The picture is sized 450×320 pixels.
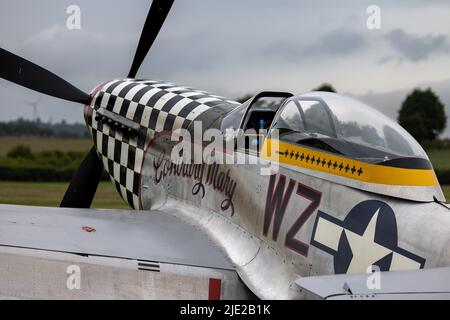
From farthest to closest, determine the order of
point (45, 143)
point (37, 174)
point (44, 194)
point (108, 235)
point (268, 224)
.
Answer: point (45, 143) < point (37, 174) < point (44, 194) < point (108, 235) < point (268, 224)

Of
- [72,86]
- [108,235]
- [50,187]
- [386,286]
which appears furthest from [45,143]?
[386,286]

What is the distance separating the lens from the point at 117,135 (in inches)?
369

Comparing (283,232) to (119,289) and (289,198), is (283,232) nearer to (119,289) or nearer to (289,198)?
(289,198)

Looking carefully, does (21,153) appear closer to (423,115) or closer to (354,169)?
(423,115)

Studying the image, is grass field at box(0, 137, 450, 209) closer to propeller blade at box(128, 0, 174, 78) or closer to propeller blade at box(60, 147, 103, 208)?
propeller blade at box(128, 0, 174, 78)

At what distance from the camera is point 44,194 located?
2252 cm

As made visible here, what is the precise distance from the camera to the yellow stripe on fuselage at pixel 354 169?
5.14 meters

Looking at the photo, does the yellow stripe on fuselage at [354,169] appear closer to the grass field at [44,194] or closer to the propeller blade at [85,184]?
the propeller blade at [85,184]

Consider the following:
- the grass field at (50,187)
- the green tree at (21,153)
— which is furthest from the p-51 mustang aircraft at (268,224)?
the green tree at (21,153)

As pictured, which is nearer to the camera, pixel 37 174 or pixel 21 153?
pixel 37 174

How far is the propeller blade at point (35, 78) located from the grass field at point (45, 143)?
24.0m

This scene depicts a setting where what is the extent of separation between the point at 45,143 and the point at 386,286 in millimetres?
33133

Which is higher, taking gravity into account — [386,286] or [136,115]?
[136,115]
